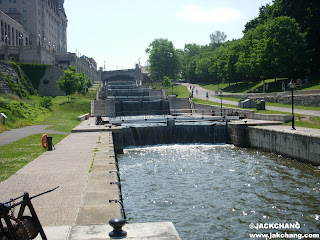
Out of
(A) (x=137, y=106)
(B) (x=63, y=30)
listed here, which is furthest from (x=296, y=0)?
(B) (x=63, y=30)

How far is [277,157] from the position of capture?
2389cm

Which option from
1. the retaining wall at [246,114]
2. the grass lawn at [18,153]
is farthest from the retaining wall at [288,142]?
the grass lawn at [18,153]

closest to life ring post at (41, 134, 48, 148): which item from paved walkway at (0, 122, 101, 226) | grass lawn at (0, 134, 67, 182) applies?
grass lawn at (0, 134, 67, 182)

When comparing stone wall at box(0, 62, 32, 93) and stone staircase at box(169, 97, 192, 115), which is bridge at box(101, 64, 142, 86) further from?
stone staircase at box(169, 97, 192, 115)

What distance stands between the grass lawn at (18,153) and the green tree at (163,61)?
293ft

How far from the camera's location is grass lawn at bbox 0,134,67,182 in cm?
1491

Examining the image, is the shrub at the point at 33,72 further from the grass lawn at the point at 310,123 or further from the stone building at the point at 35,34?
the grass lawn at the point at 310,123

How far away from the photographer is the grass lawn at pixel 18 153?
14913 mm

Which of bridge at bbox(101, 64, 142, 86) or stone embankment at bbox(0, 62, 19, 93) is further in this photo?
bridge at bbox(101, 64, 142, 86)

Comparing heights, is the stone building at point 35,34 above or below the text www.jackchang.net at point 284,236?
above

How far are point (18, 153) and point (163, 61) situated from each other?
9687 cm

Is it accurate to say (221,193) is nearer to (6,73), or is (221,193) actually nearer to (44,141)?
(44,141)

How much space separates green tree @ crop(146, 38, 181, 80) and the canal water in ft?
299

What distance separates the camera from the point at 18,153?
19.0 meters
